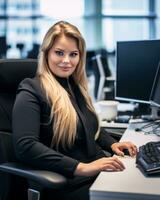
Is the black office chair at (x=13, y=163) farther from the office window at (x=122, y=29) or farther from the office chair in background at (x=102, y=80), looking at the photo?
the office window at (x=122, y=29)

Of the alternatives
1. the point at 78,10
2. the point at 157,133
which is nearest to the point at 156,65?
the point at 157,133

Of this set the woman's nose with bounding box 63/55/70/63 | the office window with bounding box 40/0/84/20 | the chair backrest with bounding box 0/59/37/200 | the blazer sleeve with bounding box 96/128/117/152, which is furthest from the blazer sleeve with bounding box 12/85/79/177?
the office window with bounding box 40/0/84/20

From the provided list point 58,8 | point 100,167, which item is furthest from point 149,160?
point 58,8

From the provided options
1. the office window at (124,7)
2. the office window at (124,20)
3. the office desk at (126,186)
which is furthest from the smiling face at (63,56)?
the office window at (124,7)

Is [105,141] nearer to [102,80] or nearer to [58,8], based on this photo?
[102,80]

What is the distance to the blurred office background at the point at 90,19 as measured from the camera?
7.47 meters

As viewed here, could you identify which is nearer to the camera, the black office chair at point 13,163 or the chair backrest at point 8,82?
the black office chair at point 13,163

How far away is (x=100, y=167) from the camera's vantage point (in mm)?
1422

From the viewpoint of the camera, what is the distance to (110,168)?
55.2 inches

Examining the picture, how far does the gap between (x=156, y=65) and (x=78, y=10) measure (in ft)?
18.1

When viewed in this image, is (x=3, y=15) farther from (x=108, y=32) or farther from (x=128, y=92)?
(x=128, y=92)

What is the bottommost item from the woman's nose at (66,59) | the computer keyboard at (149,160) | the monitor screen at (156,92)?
the computer keyboard at (149,160)

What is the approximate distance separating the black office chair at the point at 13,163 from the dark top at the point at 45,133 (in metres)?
0.06

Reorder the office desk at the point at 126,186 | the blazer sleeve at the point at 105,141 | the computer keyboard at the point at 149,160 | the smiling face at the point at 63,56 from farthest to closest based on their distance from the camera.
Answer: the blazer sleeve at the point at 105,141
the smiling face at the point at 63,56
the computer keyboard at the point at 149,160
the office desk at the point at 126,186
